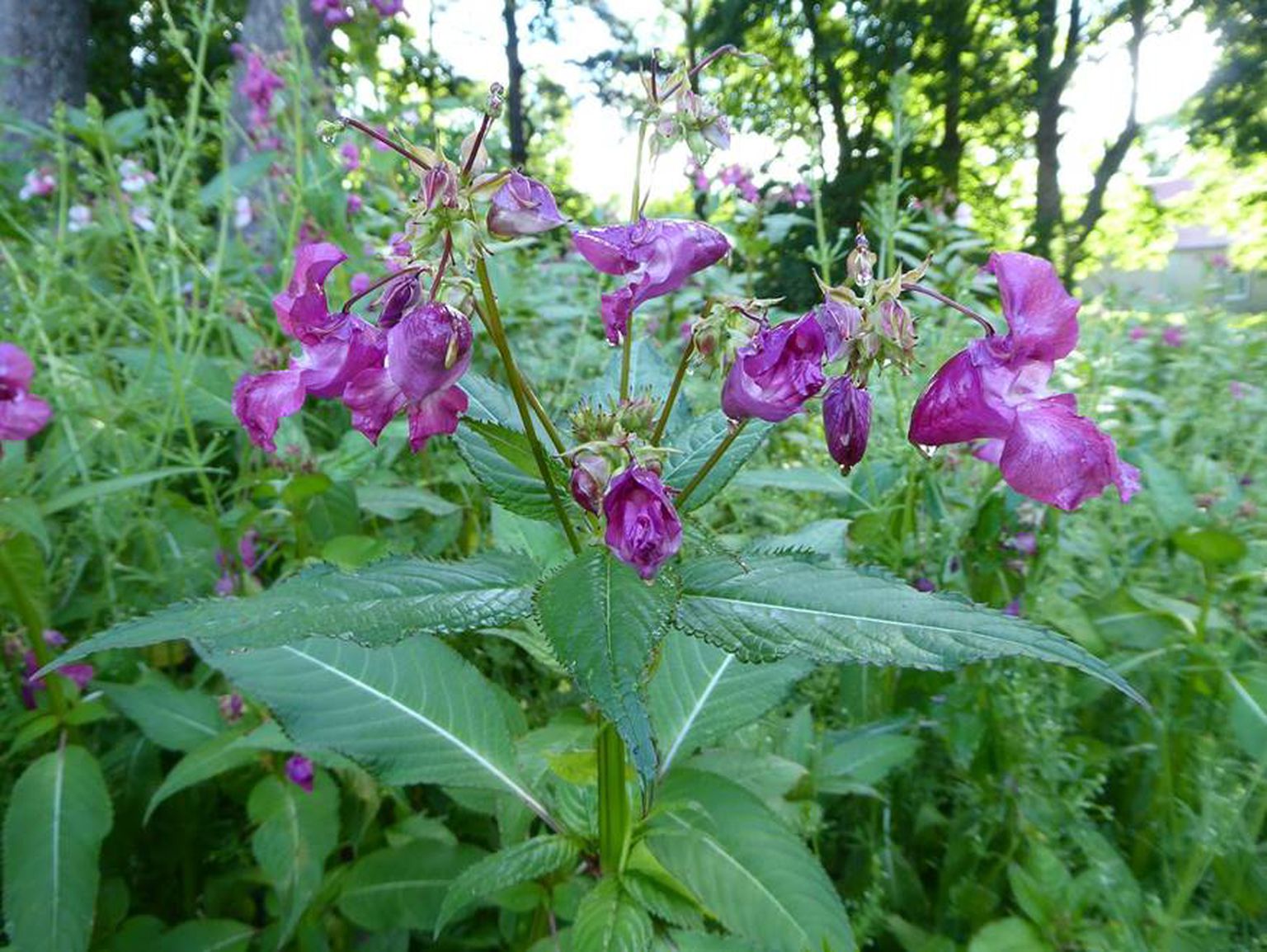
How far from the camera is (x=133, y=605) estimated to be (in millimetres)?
1789

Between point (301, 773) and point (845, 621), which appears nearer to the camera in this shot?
point (845, 621)

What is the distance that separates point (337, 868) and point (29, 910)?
0.42 metres

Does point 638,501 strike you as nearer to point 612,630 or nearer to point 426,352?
point 612,630

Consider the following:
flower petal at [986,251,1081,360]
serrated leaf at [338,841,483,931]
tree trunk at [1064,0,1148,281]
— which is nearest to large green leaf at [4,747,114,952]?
serrated leaf at [338,841,483,931]

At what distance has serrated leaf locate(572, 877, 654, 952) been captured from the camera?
0.87 metres

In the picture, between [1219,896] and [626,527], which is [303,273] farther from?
[1219,896]

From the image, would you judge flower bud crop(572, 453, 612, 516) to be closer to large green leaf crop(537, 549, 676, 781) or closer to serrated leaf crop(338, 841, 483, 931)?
large green leaf crop(537, 549, 676, 781)

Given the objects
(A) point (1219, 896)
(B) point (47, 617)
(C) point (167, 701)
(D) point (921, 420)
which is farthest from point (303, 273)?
(A) point (1219, 896)

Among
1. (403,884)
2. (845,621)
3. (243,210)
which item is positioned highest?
(243,210)

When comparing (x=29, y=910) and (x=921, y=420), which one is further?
(x=29, y=910)

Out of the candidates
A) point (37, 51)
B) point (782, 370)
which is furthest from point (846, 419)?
point (37, 51)

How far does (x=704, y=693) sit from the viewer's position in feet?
4.01

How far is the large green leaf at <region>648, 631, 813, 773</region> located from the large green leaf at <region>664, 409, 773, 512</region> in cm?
25

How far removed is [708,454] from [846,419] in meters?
0.20
